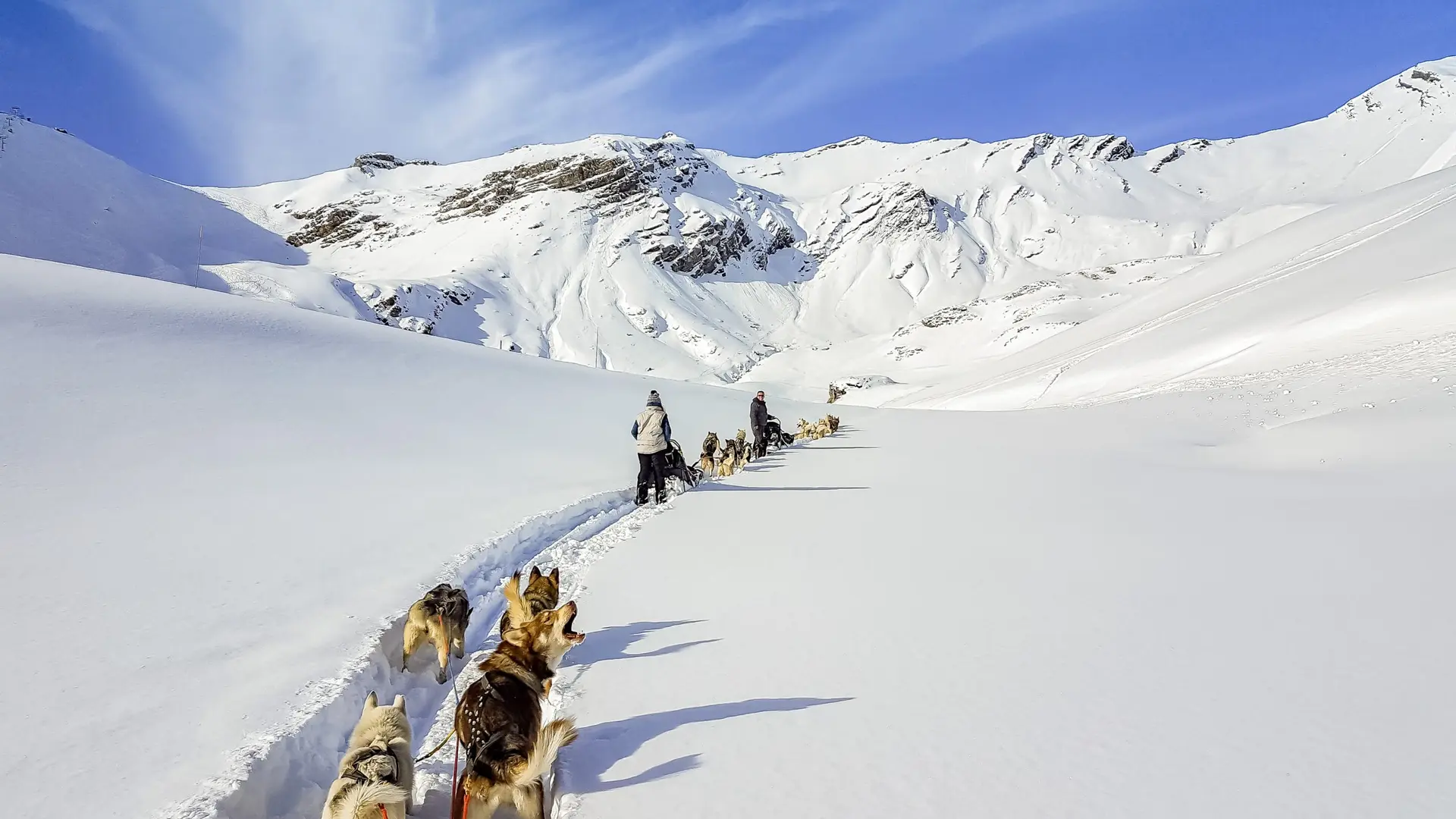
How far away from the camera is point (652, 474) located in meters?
9.32

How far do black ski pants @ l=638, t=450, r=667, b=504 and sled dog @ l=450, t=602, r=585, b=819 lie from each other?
20.1 feet

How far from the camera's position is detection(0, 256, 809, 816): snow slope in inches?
114

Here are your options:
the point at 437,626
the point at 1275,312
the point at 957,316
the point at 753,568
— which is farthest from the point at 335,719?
the point at 957,316

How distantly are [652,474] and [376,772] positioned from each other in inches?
284

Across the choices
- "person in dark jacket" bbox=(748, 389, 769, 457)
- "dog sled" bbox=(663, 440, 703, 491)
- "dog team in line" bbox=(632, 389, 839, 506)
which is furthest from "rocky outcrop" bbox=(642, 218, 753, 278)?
"dog sled" bbox=(663, 440, 703, 491)

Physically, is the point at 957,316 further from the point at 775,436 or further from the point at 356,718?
the point at 356,718

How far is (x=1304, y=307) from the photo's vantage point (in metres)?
21.5

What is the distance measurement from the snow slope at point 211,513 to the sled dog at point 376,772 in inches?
24.0

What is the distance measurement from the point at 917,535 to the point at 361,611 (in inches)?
195

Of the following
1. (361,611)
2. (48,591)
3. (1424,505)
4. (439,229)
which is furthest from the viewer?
(439,229)

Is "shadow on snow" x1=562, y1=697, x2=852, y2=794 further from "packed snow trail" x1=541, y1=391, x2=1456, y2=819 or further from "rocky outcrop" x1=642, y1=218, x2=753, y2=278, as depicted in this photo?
"rocky outcrop" x1=642, y1=218, x2=753, y2=278

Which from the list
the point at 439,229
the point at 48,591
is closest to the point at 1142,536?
the point at 48,591

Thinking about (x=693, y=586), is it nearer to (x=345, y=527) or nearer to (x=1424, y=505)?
(x=345, y=527)

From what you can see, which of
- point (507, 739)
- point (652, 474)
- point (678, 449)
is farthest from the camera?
point (678, 449)
